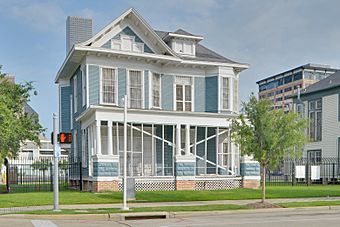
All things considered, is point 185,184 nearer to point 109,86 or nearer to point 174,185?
point 174,185

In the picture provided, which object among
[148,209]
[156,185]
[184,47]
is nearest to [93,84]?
[156,185]

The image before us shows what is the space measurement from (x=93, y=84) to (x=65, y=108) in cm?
802

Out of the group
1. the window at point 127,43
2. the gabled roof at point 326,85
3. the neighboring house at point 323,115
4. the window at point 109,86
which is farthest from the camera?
the gabled roof at point 326,85

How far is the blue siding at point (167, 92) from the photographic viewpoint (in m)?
29.5

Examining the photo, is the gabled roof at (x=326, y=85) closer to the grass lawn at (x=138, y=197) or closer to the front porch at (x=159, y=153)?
the front porch at (x=159, y=153)

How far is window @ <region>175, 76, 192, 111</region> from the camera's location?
29906 millimetres

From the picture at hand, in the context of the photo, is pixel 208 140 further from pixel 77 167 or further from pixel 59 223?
pixel 59 223

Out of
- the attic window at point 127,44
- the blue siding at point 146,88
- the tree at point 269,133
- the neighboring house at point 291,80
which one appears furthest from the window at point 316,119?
the neighboring house at point 291,80

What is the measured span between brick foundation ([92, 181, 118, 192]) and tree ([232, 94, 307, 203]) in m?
7.80

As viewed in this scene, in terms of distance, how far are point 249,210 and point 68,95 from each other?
2080 cm

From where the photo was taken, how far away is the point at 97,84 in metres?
26.6

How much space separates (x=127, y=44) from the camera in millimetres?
27984

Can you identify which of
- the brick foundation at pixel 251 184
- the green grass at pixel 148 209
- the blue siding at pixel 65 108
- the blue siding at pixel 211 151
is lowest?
the brick foundation at pixel 251 184

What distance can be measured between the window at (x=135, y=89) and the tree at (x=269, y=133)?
9867 mm
